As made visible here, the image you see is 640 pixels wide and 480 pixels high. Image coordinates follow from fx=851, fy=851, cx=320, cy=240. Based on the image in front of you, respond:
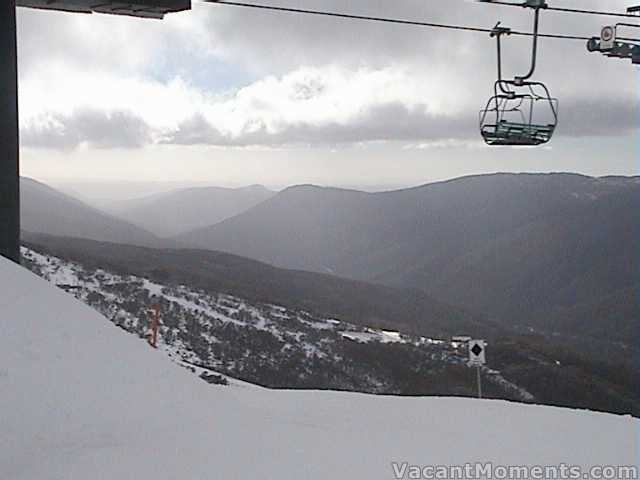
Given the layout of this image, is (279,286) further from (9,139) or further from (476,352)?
(9,139)

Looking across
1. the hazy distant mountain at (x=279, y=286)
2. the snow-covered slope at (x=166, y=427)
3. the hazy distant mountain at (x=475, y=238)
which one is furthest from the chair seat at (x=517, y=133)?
the hazy distant mountain at (x=475, y=238)

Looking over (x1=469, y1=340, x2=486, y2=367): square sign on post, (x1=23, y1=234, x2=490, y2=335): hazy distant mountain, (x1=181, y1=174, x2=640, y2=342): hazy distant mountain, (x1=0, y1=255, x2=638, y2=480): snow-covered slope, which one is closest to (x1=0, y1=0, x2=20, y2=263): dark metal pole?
(x1=0, y1=255, x2=638, y2=480): snow-covered slope

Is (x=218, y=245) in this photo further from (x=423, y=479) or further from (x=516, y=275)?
(x=423, y=479)

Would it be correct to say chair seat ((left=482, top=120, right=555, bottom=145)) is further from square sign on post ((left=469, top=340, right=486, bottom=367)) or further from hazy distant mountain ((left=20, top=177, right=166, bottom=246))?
hazy distant mountain ((left=20, top=177, right=166, bottom=246))

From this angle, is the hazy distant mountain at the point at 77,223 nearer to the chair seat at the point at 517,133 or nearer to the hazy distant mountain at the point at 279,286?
the hazy distant mountain at the point at 279,286

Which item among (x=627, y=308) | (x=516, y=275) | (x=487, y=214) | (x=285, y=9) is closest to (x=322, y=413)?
(x=285, y=9)

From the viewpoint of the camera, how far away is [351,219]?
17750cm

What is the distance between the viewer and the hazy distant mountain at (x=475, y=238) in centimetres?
11912

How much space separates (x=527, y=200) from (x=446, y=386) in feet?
464

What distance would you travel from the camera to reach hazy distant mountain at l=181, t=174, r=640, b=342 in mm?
119125

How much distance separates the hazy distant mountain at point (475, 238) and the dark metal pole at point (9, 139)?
97663 millimetres

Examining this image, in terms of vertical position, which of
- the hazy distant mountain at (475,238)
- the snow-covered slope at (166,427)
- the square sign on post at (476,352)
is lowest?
the hazy distant mountain at (475,238)

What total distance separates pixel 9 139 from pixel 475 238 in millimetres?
149296

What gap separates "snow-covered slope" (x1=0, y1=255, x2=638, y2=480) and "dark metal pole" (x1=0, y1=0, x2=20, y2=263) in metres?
0.79
